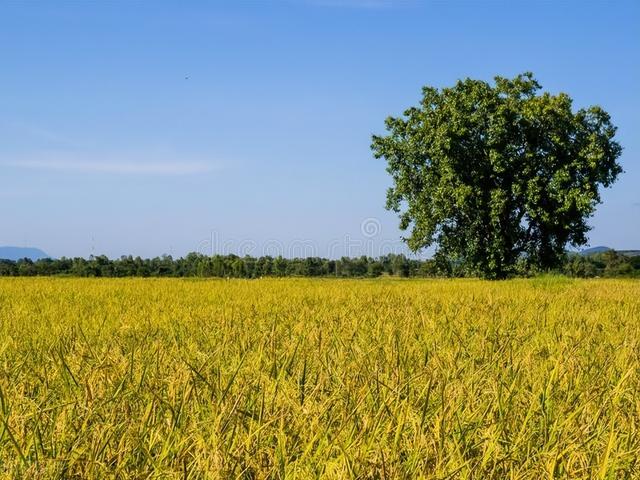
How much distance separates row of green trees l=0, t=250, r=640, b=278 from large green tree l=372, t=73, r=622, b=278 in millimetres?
4487

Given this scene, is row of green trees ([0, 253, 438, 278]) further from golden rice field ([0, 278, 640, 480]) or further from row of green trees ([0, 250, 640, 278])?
golden rice field ([0, 278, 640, 480])

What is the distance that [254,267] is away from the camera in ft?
323

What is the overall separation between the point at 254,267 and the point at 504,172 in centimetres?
6908

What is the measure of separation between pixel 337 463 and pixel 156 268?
86.7 m

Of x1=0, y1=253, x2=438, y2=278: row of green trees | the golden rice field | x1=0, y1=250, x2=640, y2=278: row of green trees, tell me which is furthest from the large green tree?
the golden rice field

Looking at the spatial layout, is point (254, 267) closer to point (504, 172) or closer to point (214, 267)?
point (214, 267)

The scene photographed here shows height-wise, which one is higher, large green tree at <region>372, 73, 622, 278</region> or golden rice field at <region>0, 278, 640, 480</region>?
large green tree at <region>372, 73, 622, 278</region>

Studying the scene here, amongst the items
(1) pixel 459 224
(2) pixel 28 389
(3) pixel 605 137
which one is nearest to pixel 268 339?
(2) pixel 28 389

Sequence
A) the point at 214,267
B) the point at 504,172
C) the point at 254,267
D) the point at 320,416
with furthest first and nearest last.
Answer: the point at 254,267 → the point at 214,267 → the point at 504,172 → the point at 320,416

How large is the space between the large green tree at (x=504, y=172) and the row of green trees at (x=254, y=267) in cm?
449

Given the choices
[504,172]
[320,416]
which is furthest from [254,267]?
[320,416]

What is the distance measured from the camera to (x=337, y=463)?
174cm

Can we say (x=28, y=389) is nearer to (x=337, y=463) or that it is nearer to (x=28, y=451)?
(x=28, y=451)

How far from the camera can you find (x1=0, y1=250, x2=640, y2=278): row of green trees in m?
71.8
